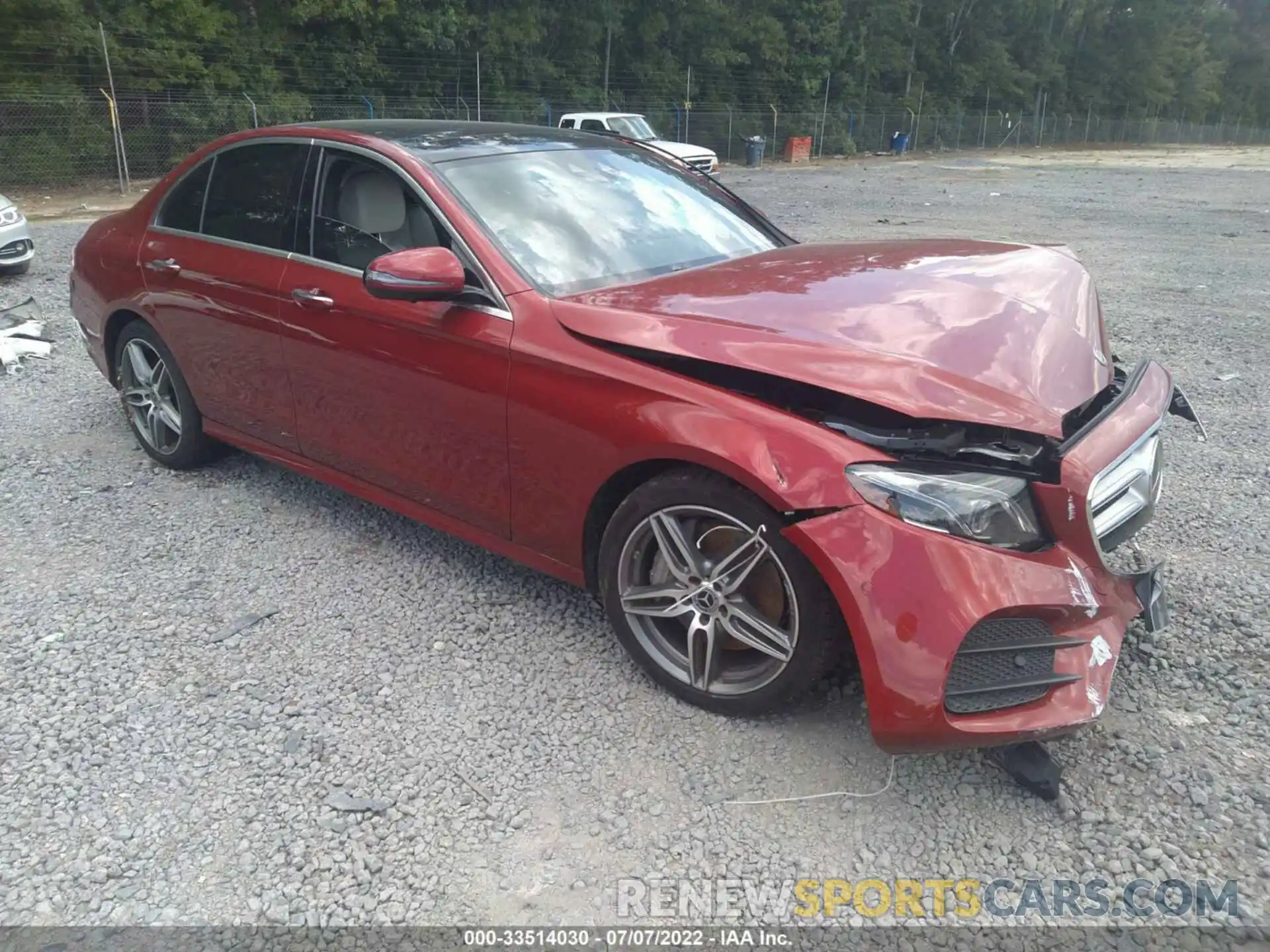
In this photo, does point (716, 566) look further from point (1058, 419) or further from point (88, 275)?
point (88, 275)

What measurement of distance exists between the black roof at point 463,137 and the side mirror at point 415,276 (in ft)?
2.18

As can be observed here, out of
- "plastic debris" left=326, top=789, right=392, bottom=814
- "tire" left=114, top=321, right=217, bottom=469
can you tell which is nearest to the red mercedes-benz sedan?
"tire" left=114, top=321, right=217, bottom=469

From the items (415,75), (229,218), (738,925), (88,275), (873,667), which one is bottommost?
(738,925)

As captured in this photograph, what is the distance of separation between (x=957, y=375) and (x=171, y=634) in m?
2.77

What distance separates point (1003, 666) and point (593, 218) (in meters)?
2.14

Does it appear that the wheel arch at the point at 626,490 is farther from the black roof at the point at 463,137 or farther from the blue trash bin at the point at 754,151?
the blue trash bin at the point at 754,151

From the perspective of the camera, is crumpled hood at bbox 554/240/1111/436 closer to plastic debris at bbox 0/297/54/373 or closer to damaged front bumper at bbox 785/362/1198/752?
damaged front bumper at bbox 785/362/1198/752

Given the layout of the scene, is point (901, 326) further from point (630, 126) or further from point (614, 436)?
point (630, 126)

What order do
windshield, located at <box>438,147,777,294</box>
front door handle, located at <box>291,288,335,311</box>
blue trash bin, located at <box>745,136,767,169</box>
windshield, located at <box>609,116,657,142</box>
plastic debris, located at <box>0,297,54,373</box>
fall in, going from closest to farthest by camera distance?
windshield, located at <box>438,147,777,294</box>
front door handle, located at <box>291,288,335,311</box>
plastic debris, located at <box>0,297,54,373</box>
windshield, located at <box>609,116,657,142</box>
blue trash bin, located at <box>745,136,767,169</box>

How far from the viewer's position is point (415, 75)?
28391 millimetres

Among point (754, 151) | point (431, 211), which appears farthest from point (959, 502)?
point (754, 151)

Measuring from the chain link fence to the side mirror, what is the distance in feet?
37.5

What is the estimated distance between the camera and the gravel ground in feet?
7.56

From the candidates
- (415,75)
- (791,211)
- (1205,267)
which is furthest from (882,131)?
(1205,267)
